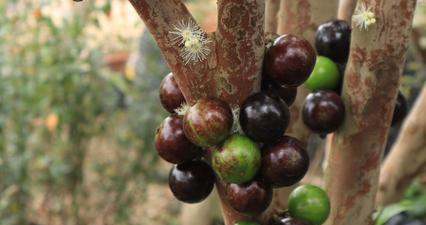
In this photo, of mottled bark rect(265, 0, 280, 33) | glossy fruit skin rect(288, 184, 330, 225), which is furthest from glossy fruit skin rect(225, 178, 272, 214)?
mottled bark rect(265, 0, 280, 33)

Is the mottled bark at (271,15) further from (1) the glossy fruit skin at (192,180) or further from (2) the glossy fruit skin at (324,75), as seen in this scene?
(1) the glossy fruit skin at (192,180)

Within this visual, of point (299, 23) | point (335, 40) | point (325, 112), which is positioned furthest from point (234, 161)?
point (299, 23)

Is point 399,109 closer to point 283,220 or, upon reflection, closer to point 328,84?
point 328,84

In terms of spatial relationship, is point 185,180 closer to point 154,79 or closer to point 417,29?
point 154,79

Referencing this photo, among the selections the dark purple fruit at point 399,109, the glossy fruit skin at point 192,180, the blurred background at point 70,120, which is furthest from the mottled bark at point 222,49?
the blurred background at point 70,120

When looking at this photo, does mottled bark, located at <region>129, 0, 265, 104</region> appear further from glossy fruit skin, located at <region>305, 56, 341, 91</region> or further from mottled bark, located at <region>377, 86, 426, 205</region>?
mottled bark, located at <region>377, 86, 426, 205</region>
